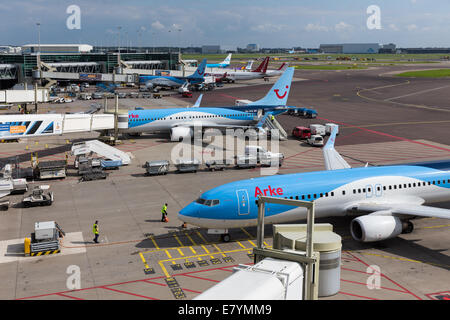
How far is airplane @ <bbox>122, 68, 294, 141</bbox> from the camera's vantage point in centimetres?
6562

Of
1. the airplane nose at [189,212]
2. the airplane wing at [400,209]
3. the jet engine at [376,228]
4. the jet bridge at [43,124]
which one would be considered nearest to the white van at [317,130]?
the jet bridge at [43,124]

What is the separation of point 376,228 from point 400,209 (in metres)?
2.92

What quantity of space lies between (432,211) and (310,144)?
3627 centimetres

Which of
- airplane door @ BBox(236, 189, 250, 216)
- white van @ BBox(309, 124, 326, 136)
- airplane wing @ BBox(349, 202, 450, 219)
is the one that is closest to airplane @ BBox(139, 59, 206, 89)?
white van @ BBox(309, 124, 326, 136)

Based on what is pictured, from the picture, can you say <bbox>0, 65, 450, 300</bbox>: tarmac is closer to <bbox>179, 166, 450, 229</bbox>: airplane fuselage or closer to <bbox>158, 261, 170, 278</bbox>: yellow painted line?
<bbox>158, 261, 170, 278</bbox>: yellow painted line

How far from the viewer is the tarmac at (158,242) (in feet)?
82.0

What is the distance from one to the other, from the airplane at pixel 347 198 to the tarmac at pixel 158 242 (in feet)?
6.05

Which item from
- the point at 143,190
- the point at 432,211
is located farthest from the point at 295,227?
the point at 143,190

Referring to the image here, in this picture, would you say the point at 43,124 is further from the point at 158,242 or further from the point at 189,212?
the point at 189,212

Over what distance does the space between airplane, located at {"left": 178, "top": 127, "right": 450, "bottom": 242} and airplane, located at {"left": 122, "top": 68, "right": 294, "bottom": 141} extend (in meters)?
33.0

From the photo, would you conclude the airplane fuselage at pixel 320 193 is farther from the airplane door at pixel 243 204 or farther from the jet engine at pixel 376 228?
the jet engine at pixel 376 228

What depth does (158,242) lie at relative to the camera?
104 feet

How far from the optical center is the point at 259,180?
31109 millimetres
